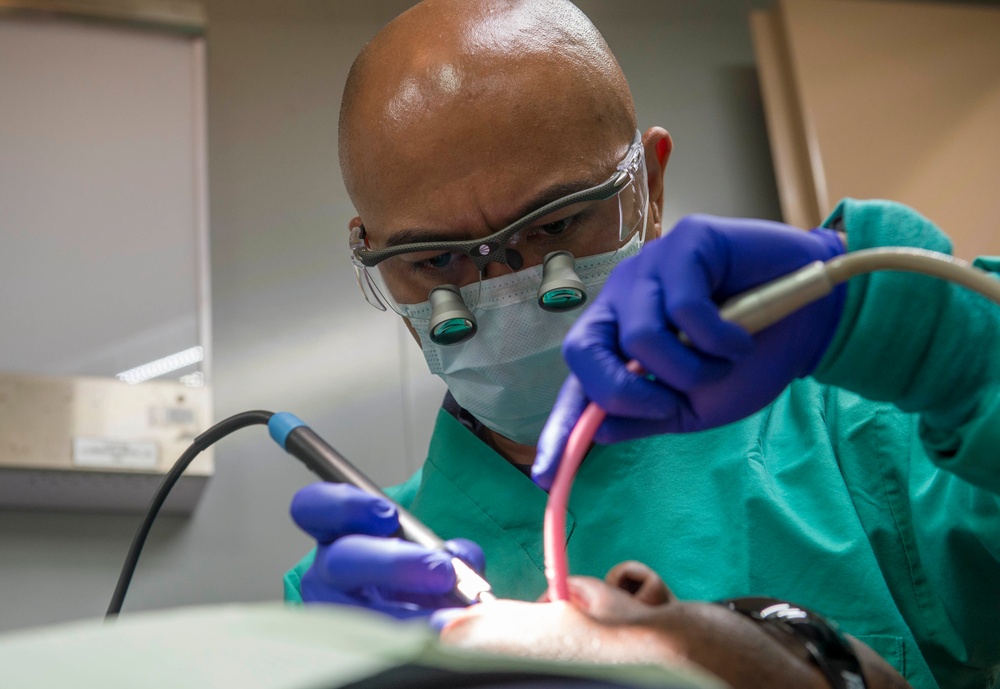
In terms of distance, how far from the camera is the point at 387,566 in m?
1.04

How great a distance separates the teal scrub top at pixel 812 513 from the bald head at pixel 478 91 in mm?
418

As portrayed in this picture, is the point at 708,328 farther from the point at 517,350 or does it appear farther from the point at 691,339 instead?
the point at 517,350

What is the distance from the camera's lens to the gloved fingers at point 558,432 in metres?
0.96

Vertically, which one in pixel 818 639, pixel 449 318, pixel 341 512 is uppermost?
pixel 449 318

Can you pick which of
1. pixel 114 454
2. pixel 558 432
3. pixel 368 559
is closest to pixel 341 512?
pixel 368 559

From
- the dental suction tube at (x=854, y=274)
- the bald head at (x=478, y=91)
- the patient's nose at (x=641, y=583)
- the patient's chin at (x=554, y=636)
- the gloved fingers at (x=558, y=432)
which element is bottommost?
the patient's chin at (x=554, y=636)

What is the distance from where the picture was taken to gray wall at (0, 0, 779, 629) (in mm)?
2264

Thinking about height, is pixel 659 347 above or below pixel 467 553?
above

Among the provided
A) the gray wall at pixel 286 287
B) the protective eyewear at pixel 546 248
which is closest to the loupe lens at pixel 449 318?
the protective eyewear at pixel 546 248

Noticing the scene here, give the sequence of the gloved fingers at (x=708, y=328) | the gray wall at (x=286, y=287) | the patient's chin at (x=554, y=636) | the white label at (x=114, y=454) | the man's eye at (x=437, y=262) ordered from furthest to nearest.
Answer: the gray wall at (x=286, y=287), the white label at (x=114, y=454), the man's eye at (x=437, y=262), the gloved fingers at (x=708, y=328), the patient's chin at (x=554, y=636)

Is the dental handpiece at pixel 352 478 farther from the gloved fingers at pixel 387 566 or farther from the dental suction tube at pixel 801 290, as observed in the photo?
the dental suction tube at pixel 801 290

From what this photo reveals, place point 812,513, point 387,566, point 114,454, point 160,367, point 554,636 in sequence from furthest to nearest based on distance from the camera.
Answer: point 160,367 → point 114,454 → point 812,513 → point 387,566 → point 554,636

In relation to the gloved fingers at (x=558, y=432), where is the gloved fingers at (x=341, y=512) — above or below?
below

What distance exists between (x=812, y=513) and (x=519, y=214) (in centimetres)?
52
